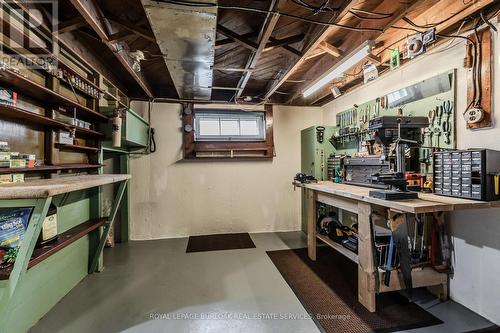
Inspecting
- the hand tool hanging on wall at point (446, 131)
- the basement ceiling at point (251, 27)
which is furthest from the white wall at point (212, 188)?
the hand tool hanging on wall at point (446, 131)

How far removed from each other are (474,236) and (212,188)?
3.32m

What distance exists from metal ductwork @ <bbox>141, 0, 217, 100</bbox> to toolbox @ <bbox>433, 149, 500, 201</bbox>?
2059 mm

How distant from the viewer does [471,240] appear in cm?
195

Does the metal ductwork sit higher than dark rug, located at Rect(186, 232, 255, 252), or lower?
higher

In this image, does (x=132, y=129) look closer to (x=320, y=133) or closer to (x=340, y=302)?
(x=320, y=133)

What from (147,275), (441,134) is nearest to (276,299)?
(147,275)

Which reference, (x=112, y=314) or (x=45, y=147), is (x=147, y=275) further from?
(x=45, y=147)

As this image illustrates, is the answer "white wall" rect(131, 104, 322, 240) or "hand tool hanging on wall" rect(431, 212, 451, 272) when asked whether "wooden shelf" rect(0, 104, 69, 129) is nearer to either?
"white wall" rect(131, 104, 322, 240)

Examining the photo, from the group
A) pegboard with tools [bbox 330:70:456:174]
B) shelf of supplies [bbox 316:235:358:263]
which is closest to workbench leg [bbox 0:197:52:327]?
shelf of supplies [bbox 316:235:358:263]

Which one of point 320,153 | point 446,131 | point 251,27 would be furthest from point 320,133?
point 251,27

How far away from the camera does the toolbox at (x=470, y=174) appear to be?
1.56 meters

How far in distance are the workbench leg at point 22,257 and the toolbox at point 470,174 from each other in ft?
→ 8.74

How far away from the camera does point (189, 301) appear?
2.10 meters

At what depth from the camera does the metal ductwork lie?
5.10 feet
